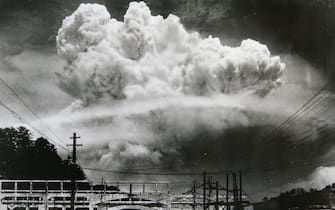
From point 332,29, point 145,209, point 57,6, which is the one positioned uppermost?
point 57,6

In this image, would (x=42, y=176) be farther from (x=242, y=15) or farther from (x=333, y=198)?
(x=242, y=15)

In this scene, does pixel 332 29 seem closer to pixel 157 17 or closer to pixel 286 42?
pixel 286 42

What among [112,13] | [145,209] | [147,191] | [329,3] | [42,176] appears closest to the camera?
[329,3]

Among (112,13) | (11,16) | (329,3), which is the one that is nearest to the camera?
(329,3)

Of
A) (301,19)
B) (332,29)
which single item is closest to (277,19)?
(301,19)

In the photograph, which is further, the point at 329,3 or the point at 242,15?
the point at 242,15

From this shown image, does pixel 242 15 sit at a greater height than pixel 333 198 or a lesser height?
greater

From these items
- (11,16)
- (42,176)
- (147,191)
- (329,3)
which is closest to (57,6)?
(11,16)

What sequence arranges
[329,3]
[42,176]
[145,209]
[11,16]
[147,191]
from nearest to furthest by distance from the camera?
[329,3]
[11,16]
[147,191]
[145,209]
[42,176]

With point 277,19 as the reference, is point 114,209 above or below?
below
